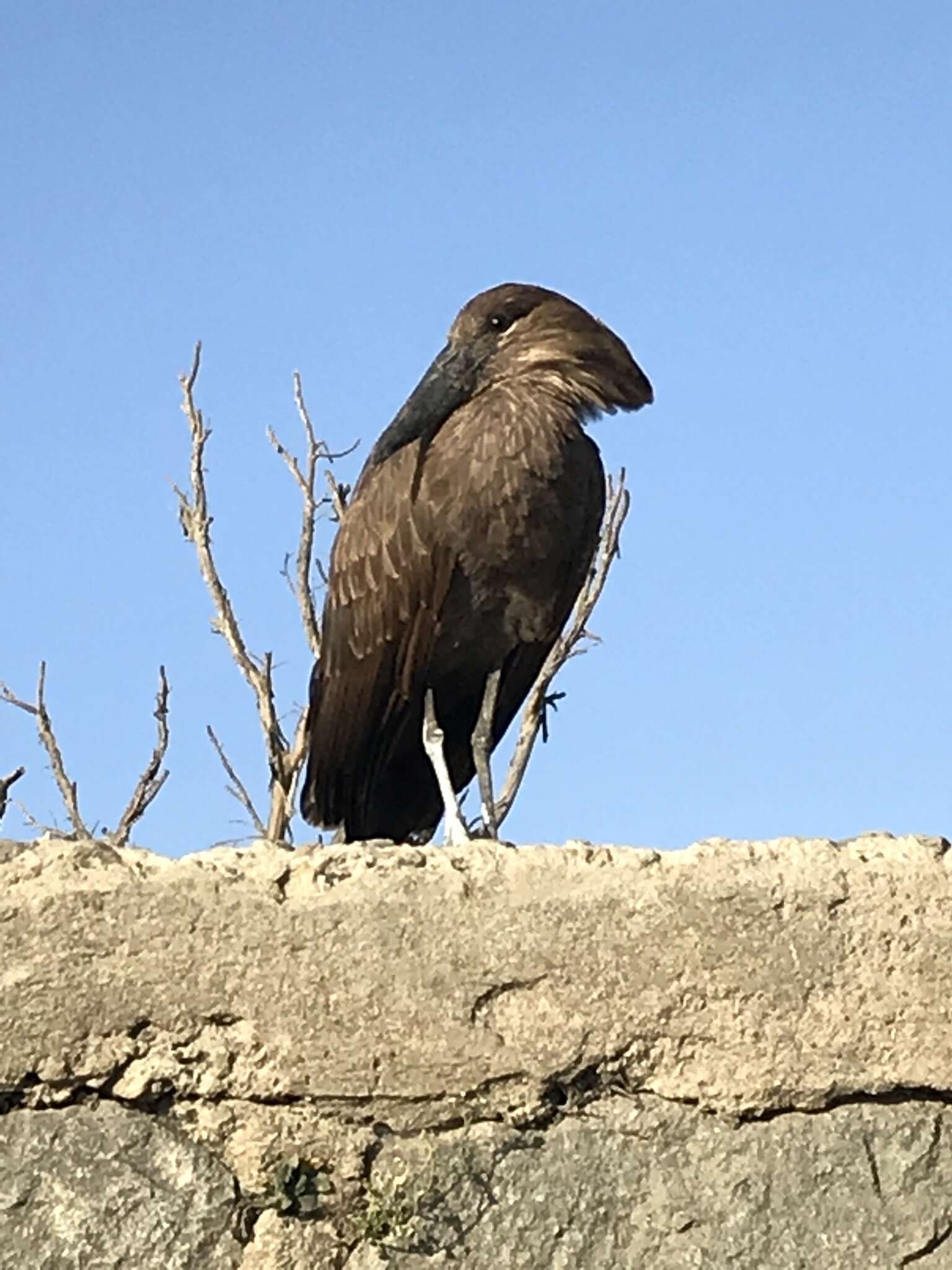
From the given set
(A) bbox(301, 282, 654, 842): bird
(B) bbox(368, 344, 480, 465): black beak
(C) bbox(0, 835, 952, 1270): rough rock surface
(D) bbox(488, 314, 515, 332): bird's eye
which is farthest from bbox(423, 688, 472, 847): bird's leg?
(C) bbox(0, 835, 952, 1270): rough rock surface

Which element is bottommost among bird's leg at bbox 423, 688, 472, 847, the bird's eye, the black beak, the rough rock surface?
the rough rock surface

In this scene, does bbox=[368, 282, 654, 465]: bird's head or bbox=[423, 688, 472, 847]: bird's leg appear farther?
bbox=[368, 282, 654, 465]: bird's head

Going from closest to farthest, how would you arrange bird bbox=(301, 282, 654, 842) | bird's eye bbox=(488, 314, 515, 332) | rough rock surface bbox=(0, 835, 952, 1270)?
rough rock surface bbox=(0, 835, 952, 1270) < bird bbox=(301, 282, 654, 842) < bird's eye bbox=(488, 314, 515, 332)

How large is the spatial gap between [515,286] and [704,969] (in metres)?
3.21

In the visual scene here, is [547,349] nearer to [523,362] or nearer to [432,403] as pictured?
[523,362]

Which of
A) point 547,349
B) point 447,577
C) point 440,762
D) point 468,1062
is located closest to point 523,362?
point 547,349

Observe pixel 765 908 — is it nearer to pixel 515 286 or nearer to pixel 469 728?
pixel 469 728

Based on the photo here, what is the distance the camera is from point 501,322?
5.30 metres

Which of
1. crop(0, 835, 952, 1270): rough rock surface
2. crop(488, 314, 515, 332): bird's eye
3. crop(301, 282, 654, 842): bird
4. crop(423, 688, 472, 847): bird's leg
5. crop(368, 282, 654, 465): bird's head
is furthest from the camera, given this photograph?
crop(488, 314, 515, 332): bird's eye

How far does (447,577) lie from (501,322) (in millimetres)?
1007

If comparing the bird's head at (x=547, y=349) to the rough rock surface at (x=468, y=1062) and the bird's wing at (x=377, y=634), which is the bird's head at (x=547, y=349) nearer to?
the bird's wing at (x=377, y=634)

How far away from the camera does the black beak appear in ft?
16.2

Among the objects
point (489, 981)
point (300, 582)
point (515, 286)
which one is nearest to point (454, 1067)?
point (489, 981)

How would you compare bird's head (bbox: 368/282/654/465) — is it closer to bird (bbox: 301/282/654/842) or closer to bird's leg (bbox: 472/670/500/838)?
bird (bbox: 301/282/654/842)
